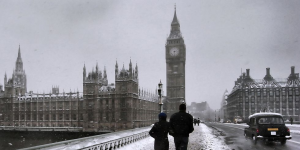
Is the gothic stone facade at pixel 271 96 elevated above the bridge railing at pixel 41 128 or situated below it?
above

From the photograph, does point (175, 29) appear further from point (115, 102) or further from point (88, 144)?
point (88, 144)

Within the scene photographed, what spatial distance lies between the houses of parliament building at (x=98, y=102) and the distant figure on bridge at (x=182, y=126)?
65515 millimetres

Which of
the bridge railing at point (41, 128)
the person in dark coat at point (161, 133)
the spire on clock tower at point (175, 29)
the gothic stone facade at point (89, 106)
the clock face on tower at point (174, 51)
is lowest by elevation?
the bridge railing at point (41, 128)

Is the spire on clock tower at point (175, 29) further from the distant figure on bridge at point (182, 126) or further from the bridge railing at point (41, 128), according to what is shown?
the distant figure on bridge at point (182, 126)

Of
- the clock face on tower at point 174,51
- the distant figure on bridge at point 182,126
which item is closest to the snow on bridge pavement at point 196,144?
the distant figure on bridge at point 182,126

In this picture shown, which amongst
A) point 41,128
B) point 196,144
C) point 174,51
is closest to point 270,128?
point 196,144

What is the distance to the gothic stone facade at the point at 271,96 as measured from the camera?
313ft

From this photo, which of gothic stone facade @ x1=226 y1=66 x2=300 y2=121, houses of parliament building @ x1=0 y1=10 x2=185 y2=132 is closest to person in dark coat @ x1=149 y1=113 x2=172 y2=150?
houses of parliament building @ x1=0 y1=10 x2=185 y2=132

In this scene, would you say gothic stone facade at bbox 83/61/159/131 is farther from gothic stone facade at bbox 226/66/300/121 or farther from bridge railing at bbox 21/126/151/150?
bridge railing at bbox 21/126/151/150

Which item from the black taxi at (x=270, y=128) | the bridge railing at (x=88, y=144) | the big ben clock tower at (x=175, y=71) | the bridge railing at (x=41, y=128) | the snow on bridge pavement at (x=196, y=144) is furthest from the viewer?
the big ben clock tower at (x=175, y=71)

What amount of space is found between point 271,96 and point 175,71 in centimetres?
3886

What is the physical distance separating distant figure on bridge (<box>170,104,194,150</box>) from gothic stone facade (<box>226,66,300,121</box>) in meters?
91.5

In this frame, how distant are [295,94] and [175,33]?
52.7 meters

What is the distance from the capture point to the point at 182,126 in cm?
916
